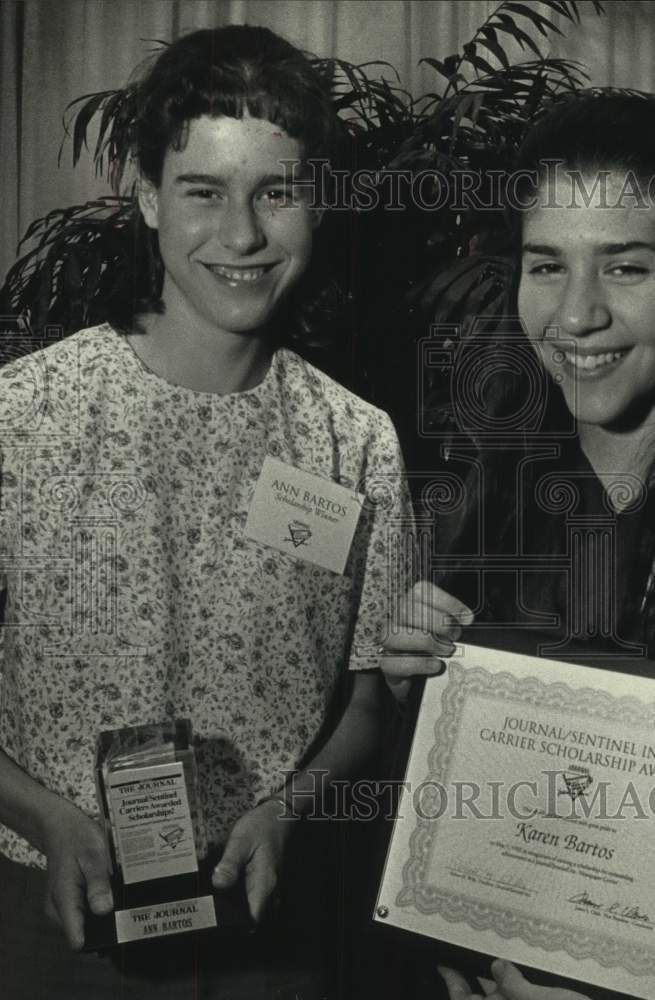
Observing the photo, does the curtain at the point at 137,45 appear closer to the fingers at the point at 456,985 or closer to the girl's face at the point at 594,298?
the girl's face at the point at 594,298

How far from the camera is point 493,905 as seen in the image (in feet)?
4.00

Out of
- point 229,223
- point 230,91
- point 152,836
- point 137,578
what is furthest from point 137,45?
point 152,836

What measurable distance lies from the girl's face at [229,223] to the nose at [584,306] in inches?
14.0

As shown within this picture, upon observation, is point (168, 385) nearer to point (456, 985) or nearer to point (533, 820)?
point (533, 820)

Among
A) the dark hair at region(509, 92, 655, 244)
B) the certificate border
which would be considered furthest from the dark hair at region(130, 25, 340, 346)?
the certificate border

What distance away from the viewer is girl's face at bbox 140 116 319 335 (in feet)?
4.31

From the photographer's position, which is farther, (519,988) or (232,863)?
(232,863)

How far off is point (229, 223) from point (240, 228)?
0.02 m

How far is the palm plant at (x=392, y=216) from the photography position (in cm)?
138

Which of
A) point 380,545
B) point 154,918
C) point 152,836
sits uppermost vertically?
point 380,545
